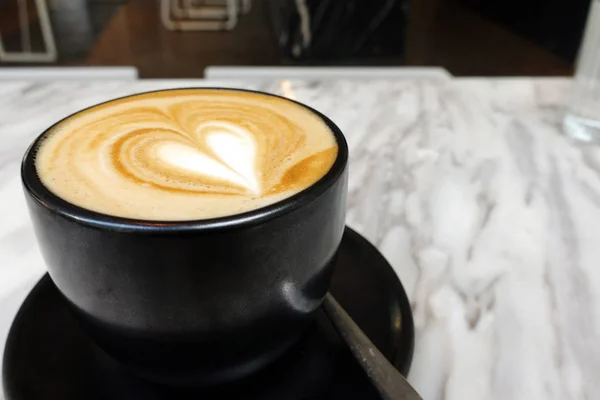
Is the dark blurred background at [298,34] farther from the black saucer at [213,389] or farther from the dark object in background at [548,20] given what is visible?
the black saucer at [213,389]

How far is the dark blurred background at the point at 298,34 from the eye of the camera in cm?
191

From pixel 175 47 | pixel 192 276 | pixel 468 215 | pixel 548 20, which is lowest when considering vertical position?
pixel 175 47

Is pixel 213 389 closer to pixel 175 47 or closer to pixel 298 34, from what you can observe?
pixel 298 34

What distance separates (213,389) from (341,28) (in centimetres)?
172

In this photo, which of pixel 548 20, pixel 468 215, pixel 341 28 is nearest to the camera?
pixel 468 215

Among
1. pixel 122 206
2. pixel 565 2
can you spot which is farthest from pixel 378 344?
pixel 565 2

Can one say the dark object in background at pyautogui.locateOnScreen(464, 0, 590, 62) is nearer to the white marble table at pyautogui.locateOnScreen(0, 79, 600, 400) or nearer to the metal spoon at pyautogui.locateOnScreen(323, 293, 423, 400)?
the white marble table at pyautogui.locateOnScreen(0, 79, 600, 400)

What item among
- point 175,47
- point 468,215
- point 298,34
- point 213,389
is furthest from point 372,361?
point 175,47

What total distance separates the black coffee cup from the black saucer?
0.05 feet

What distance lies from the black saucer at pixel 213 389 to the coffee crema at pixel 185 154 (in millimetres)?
118

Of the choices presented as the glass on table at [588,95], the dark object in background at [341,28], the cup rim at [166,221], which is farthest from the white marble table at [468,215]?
the dark object in background at [341,28]

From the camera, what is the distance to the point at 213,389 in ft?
1.09

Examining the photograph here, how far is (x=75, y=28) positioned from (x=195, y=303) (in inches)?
104

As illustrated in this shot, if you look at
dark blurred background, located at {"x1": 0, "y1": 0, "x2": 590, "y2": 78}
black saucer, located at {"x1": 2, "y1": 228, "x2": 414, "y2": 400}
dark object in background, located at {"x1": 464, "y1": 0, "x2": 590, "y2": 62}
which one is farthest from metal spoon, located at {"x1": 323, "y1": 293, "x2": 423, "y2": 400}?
dark object in background, located at {"x1": 464, "y1": 0, "x2": 590, "y2": 62}
